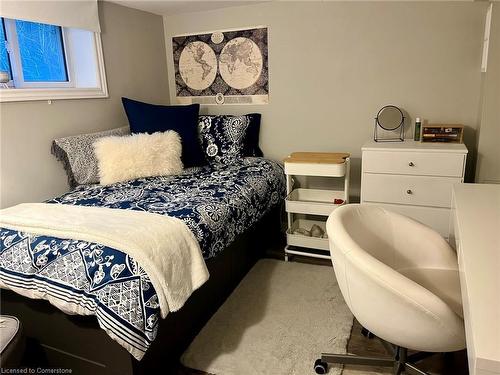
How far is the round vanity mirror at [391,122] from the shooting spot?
9.18 feet

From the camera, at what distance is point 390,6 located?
267cm

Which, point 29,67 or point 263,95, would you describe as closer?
point 29,67

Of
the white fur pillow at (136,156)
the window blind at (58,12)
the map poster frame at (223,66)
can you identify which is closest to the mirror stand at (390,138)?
the map poster frame at (223,66)

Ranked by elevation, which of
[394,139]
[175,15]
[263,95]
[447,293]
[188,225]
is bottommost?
[447,293]

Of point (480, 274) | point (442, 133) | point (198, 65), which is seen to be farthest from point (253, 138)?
point (480, 274)

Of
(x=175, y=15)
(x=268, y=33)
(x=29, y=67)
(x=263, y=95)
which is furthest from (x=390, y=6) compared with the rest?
(x=29, y=67)

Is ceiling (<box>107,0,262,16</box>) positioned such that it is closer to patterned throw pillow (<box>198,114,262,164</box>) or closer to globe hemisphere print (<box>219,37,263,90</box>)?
globe hemisphere print (<box>219,37,263,90</box>)

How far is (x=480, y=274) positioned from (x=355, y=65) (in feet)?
7.65

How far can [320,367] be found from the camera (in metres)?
1.63

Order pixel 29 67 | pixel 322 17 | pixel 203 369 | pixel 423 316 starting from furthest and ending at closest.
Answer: pixel 322 17
pixel 29 67
pixel 203 369
pixel 423 316

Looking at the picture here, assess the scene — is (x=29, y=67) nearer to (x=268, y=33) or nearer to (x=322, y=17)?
(x=268, y=33)

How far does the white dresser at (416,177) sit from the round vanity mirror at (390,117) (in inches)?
13.4

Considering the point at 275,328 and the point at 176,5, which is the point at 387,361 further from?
the point at 176,5

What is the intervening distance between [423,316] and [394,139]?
1954 millimetres
